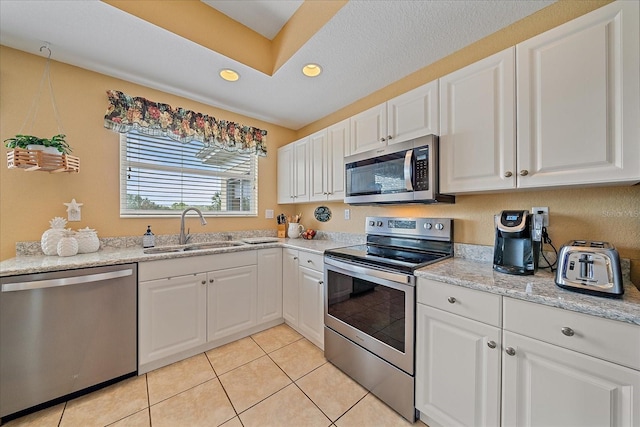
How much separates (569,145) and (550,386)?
1.09 meters

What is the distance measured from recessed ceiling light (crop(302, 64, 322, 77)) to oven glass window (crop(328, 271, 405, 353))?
1702 millimetres

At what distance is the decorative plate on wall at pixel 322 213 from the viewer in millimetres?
2846

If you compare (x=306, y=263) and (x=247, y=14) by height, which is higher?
(x=247, y=14)

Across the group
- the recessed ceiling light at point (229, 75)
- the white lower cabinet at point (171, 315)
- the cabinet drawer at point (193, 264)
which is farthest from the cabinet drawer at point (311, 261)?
the recessed ceiling light at point (229, 75)

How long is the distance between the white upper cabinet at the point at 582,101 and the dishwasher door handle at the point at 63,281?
262 cm

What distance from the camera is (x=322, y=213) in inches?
114

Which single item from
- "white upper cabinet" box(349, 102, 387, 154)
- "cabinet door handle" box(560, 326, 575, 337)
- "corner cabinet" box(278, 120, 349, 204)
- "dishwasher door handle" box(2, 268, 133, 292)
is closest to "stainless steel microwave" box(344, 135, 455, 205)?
"white upper cabinet" box(349, 102, 387, 154)

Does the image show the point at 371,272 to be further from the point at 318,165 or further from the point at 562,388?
the point at 318,165

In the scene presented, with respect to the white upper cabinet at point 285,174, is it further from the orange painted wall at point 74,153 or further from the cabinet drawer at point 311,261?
the orange painted wall at point 74,153

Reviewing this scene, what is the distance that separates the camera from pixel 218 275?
2088 millimetres

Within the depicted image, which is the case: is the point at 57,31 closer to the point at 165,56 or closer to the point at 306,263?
the point at 165,56

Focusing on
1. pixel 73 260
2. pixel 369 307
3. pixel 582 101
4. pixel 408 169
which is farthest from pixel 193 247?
pixel 582 101

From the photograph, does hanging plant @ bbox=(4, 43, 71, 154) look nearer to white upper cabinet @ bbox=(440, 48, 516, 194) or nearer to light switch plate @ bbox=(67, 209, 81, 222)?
light switch plate @ bbox=(67, 209, 81, 222)

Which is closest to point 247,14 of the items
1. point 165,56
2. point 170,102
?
point 165,56
